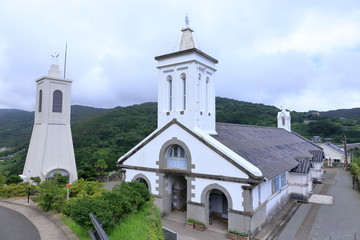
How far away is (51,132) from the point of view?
2027cm

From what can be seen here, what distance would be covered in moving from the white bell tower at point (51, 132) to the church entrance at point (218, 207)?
13.2 meters

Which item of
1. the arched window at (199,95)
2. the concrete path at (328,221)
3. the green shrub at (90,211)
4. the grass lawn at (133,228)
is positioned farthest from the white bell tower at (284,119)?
the green shrub at (90,211)

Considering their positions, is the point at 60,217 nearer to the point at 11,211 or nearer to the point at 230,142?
the point at 11,211

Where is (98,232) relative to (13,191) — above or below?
above

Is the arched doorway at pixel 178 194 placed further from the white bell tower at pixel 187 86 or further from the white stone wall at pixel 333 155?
the white stone wall at pixel 333 155

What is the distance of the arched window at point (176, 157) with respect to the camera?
567 inches

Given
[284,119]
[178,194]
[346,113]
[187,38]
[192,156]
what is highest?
[346,113]

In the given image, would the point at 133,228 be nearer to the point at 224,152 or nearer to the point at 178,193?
the point at 224,152

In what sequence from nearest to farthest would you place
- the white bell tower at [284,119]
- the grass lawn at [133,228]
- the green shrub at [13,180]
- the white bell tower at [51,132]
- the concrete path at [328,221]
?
the grass lawn at [133,228]
the concrete path at [328,221]
the green shrub at [13,180]
the white bell tower at [51,132]
the white bell tower at [284,119]

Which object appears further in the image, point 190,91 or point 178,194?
point 178,194

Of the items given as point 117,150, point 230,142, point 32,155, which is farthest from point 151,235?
point 117,150

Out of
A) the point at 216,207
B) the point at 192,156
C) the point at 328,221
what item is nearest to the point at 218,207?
the point at 216,207

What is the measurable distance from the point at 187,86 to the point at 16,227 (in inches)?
424

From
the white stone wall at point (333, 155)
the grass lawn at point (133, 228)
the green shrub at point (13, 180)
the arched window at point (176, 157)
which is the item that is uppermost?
the arched window at point (176, 157)
